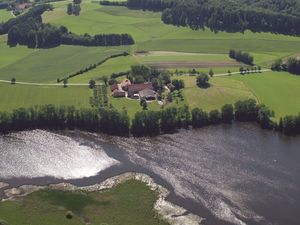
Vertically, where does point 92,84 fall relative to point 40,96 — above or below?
above

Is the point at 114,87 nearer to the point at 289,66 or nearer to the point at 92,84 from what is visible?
the point at 92,84

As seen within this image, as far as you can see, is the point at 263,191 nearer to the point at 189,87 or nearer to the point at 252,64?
the point at 189,87

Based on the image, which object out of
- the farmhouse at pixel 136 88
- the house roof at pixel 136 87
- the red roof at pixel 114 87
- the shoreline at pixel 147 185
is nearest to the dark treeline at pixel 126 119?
the farmhouse at pixel 136 88

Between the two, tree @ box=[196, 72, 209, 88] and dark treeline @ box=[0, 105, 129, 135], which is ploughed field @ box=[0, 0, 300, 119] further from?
dark treeline @ box=[0, 105, 129, 135]

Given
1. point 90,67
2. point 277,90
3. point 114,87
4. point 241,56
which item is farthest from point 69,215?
point 241,56

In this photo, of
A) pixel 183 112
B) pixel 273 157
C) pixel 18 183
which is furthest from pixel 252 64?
A: pixel 18 183

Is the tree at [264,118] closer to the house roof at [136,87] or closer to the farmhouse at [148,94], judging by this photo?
the farmhouse at [148,94]
